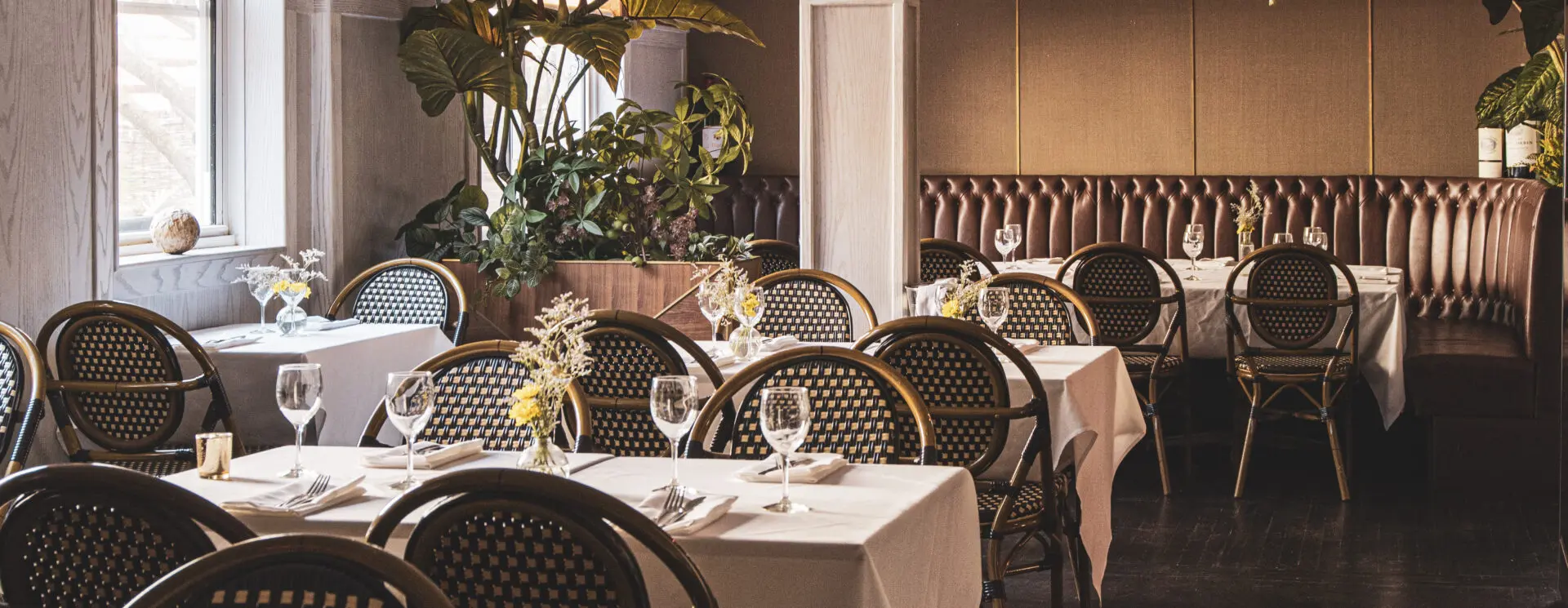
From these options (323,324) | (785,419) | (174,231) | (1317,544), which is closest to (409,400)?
(785,419)

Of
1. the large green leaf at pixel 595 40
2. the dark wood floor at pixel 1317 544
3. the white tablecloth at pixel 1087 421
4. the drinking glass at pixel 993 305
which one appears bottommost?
the dark wood floor at pixel 1317 544

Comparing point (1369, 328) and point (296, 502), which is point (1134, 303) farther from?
point (296, 502)

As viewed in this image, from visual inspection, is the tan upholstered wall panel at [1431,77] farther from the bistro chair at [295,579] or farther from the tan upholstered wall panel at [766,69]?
the bistro chair at [295,579]

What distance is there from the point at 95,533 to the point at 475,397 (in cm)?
136

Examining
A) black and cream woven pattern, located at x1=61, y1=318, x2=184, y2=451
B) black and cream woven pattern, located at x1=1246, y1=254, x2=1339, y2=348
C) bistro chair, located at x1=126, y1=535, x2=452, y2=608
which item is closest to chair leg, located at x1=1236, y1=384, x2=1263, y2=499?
black and cream woven pattern, located at x1=1246, y1=254, x2=1339, y2=348

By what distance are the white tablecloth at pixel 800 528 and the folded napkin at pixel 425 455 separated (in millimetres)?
26

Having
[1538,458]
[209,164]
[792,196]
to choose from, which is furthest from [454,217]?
[1538,458]

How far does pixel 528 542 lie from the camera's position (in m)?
1.81

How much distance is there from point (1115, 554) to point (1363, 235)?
403 centimetres

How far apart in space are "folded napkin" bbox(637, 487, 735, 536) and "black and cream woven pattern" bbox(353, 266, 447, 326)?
3.32 meters

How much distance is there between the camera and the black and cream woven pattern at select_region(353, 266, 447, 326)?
218 inches

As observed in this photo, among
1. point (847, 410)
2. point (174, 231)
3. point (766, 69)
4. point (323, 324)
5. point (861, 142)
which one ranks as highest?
point (766, 69)


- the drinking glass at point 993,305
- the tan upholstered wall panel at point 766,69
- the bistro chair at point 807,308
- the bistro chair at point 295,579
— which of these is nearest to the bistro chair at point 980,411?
the drinking glass at point 993,305

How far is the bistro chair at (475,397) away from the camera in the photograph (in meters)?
3.08
